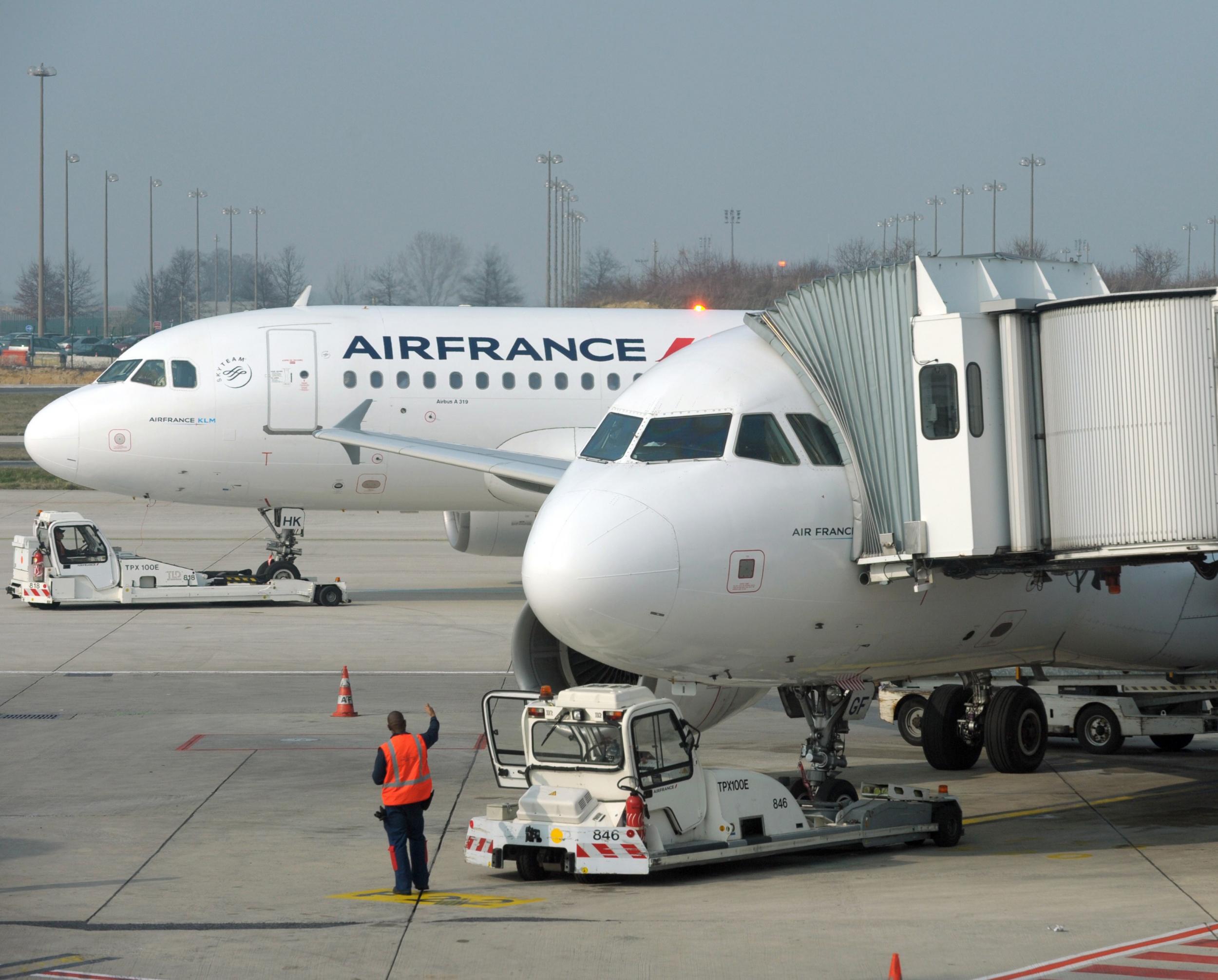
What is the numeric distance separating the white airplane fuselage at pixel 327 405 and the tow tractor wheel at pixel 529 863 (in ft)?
57.6

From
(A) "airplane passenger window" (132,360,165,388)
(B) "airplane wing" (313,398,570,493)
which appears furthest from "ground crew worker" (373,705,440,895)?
(A) "airplane passenger window" (132,360,165,388)

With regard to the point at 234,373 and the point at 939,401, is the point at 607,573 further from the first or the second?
the point at 234,373

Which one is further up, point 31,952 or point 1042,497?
point 1042,497

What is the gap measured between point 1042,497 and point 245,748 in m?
10.1

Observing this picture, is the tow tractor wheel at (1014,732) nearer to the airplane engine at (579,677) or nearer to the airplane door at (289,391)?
the airplane engine at (579,677)

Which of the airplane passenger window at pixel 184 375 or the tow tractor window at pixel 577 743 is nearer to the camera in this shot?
the tow tractor window at pixel 577 743

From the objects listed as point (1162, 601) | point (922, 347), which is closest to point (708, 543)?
point (922, 347)

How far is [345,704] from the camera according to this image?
21000mm

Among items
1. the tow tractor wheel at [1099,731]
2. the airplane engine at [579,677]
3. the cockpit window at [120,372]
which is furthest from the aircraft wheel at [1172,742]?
the cockpit window at [120,372]

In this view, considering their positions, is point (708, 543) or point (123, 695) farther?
point (123, 695)

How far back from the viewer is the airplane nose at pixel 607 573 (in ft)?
42.1

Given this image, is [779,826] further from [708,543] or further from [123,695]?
[123,695]

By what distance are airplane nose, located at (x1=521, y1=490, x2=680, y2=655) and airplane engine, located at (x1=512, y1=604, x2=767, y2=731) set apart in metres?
1.76

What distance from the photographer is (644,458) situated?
Answer: 1361cm
